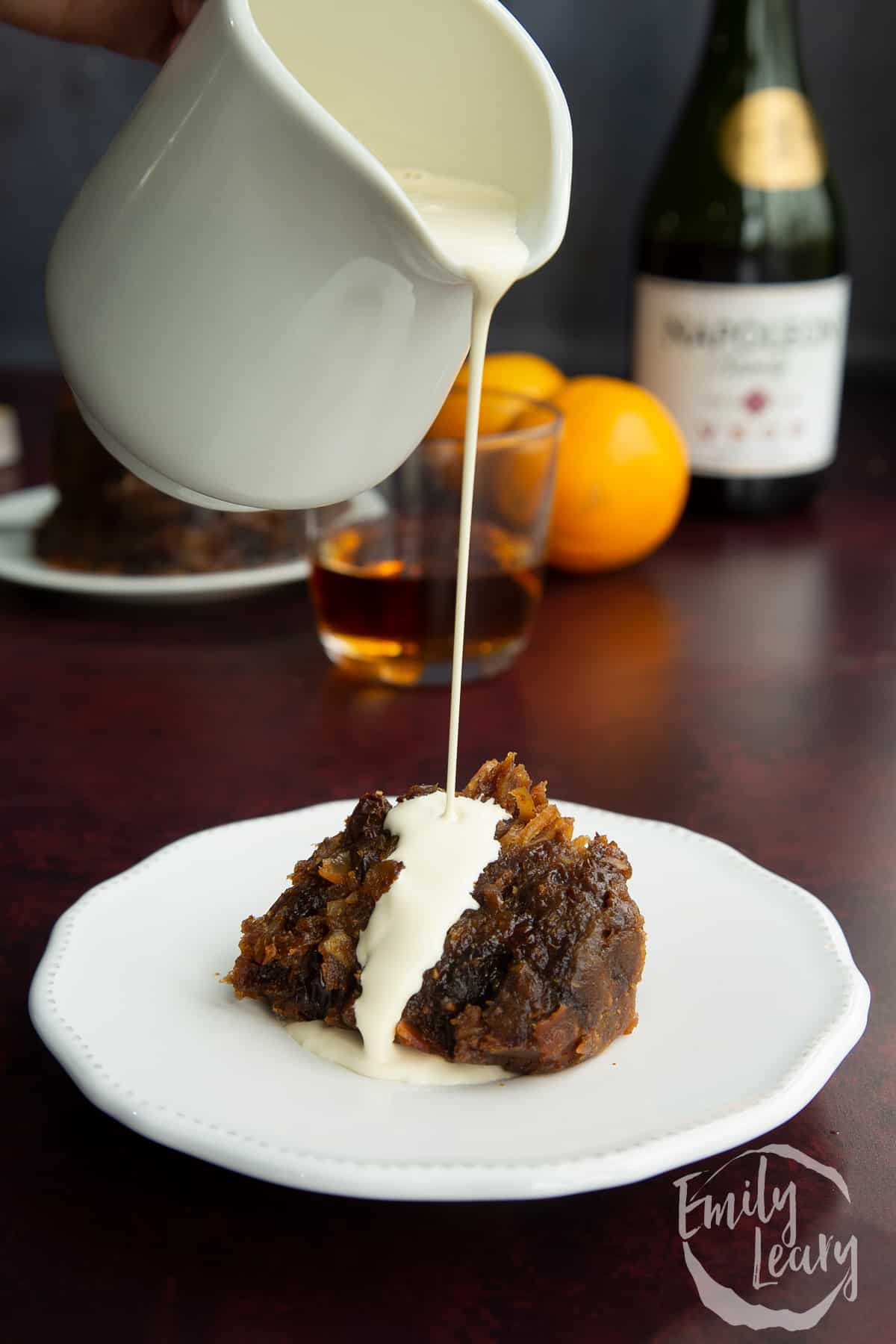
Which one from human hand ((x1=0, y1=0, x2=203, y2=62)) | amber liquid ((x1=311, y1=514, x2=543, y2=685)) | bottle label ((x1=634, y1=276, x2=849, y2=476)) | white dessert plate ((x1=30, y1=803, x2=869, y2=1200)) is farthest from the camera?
bottle label ((x1=634, y1=276, x2=849, y2=476))

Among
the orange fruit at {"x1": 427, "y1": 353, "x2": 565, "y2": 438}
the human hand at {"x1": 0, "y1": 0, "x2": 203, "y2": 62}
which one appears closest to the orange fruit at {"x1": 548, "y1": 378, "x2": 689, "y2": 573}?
the orange fruit at {"x1": 427, "y1": 353, "x2": 565, "y2": 438}

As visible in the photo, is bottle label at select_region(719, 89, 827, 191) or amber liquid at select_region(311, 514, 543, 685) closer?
amber liquid at select_region(311, 514, 543, 685)

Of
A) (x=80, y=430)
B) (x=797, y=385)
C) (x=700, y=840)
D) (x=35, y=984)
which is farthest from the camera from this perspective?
(x=797, y=385)

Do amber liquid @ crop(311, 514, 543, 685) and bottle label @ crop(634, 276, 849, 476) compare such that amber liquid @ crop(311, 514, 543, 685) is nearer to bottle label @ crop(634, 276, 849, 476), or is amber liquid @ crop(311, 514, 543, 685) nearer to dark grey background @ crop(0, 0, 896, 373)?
bottle label @ crop(634, 276, 849, 476)

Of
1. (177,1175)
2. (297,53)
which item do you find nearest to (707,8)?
(297,53)

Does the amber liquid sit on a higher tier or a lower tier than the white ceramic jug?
lower

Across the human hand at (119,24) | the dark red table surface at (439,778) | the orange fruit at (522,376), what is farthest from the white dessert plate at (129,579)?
the human hand at (119,24)

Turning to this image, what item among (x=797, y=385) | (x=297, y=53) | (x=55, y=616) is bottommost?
(x=55, y=616)

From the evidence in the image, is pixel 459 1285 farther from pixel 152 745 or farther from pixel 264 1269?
pixel 152 745
